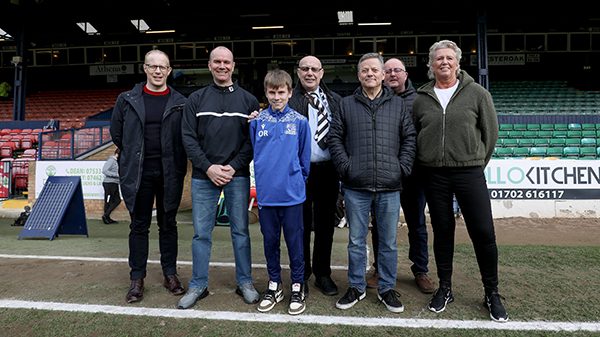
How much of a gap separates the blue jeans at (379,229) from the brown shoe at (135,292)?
1.78 m

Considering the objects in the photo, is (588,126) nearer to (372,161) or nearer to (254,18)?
(372,161)

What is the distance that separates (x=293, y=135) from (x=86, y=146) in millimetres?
9603

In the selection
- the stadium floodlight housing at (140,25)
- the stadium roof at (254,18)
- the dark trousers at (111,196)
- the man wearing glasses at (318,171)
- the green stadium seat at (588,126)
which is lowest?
the dark trousers at (111,196)

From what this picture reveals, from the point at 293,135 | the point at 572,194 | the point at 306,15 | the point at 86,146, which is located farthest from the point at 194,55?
the point at 293,135

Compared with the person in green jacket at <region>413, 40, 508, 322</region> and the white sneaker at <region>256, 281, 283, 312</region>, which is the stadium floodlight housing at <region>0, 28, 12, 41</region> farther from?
the person in green jacket at <region>413, 40, 508, 322</region>

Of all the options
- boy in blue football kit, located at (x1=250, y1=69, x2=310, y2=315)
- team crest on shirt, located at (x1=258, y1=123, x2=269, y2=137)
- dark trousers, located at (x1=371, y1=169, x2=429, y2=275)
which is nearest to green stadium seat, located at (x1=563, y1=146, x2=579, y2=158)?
dark trousers, located at (x1=371, y1=169, x2=429, y2=275)

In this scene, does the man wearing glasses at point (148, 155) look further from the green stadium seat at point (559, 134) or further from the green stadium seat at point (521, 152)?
the green stadium seat at point (559, 134)

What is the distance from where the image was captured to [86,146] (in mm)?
10875

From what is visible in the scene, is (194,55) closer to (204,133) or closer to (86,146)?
(86,146)

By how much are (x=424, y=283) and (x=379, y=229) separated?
0.77 metres

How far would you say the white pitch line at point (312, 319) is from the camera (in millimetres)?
2775

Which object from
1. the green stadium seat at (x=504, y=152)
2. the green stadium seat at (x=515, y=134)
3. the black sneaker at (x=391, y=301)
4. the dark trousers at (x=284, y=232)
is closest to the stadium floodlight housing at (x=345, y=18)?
the green stadium seat at (x=515, y=134)

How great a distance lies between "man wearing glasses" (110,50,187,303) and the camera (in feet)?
11.1

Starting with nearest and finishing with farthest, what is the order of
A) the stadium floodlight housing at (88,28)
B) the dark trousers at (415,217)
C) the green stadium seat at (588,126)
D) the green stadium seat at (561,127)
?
the dark trousers at (415,217) → the green stadium seat at (588,126) → the green stadium seat at (561,127) → the stadium floodlight housing at (88,28)
